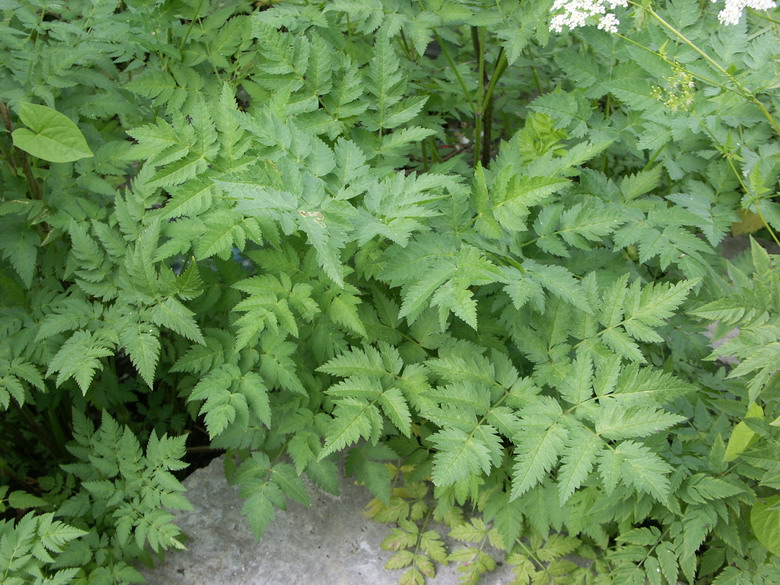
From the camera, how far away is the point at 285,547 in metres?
2.44

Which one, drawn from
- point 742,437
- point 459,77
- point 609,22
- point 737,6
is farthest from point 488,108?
point 742,437

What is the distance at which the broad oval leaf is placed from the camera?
1819 millimetres

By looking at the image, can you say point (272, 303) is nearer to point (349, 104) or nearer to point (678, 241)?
point (349, 104)

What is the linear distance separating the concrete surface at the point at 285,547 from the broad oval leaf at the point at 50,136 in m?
1.36

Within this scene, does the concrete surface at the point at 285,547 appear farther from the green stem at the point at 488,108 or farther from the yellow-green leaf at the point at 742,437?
the green stem at the point at 488,108

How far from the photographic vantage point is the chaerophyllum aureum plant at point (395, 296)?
1.91 metres

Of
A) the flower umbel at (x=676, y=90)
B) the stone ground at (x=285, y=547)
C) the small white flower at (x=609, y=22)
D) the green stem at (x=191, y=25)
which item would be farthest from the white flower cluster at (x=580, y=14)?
the stone ground at (x=285, y=547)

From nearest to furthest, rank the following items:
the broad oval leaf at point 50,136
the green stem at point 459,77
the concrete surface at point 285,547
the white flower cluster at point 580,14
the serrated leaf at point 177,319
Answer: the broad oval leaf at point 50,136 < the serrated leaf at point 177,319 < the white flower cluster at point 580,14 < the concrete surface at point 285,547 < the green stem at point 459,77

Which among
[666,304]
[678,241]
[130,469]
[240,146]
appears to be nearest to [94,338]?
[130,469]

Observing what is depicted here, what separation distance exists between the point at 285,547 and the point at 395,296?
101 centimetres

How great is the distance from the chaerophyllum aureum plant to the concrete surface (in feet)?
0.31

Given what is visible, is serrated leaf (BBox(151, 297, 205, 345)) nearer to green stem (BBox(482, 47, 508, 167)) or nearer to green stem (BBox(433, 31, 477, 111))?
green stem (BBox(433, 31, 477, 111))

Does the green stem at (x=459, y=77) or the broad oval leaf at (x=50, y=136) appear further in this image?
the green stem at (x=459, y=77)

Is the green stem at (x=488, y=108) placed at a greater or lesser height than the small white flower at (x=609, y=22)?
lesser
